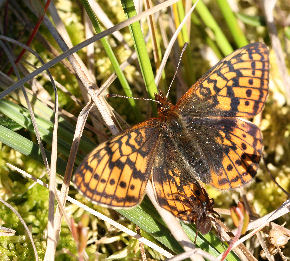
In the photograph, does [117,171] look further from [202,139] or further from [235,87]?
[235,87]

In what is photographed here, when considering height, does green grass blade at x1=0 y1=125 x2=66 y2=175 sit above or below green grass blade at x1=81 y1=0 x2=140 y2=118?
below

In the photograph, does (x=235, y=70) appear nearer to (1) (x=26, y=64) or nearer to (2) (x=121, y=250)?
(2) (x=121, y=250)

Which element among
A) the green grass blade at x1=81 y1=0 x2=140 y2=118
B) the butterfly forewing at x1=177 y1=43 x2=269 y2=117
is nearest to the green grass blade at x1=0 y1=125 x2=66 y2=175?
the green grass blade at x1=81 y1=0 x2=140 y2=118

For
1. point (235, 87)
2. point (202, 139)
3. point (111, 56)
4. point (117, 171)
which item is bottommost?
point (117, 171)

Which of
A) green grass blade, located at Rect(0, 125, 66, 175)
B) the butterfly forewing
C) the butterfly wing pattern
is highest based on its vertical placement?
the butterfly forewing

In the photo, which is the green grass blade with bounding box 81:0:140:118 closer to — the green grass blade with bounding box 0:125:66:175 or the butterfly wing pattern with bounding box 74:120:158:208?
the butterfly wing pattern with bounding box 74:120:158:208

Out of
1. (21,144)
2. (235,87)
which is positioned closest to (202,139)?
(235,87)

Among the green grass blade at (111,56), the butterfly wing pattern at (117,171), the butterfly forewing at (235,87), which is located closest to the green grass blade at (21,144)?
the butterfly wing pattern at (117,171)

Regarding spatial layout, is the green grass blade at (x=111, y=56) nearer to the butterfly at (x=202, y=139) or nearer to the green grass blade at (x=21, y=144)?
the butterfly at (x=202, y=139)
